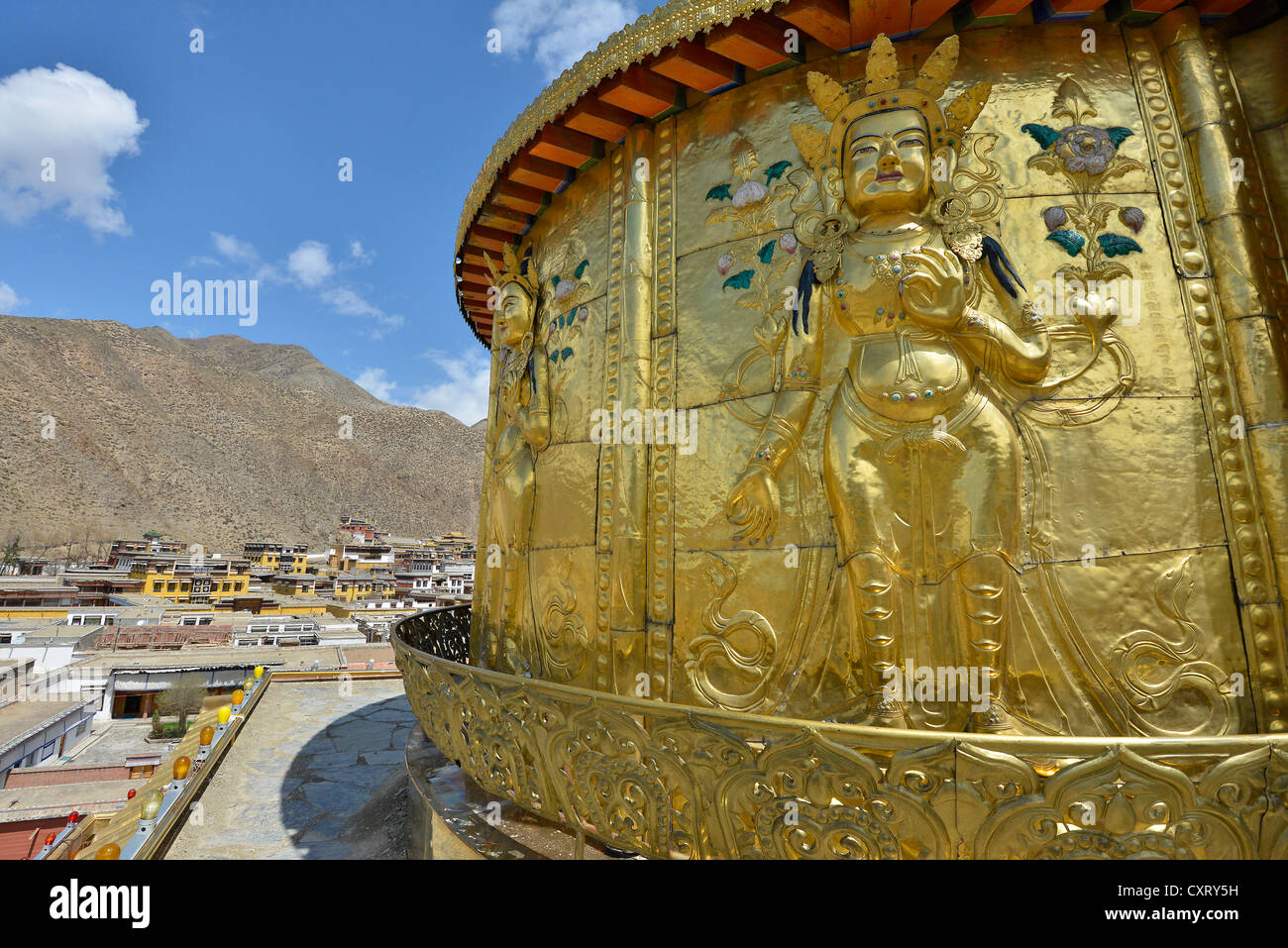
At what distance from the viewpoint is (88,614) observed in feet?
114

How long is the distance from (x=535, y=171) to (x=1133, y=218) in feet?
15.3

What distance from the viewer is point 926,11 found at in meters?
4.12

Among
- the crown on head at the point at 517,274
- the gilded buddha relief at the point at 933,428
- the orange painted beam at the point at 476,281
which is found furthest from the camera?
the orange painted beam at the point at 476,281

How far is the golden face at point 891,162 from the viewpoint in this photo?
12.7ft

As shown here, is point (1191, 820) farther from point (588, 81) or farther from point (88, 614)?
point (88, 614)

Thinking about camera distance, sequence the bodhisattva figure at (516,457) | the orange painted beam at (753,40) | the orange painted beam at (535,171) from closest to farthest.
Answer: the orange painted beam at (753,40)
the bodhisattva figure at (516,457)
the orange painted beam at (535,171)

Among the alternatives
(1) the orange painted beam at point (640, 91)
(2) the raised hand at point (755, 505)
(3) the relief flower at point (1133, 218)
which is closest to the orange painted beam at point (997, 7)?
(3) the relief flower at point (1133, 218)

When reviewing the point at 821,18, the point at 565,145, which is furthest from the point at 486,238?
the point at 821,18

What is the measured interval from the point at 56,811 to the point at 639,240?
798 inches

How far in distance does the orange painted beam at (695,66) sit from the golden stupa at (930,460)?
0.10 ft

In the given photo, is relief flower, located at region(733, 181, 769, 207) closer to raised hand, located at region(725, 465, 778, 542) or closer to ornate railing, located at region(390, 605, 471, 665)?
raised hand, located at region(725, 465, 778, 542)

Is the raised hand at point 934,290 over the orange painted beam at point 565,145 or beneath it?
beneath

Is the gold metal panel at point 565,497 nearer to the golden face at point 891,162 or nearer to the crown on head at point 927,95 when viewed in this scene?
the golden face at point 891,162

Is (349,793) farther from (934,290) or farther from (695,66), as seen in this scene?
(695,66)
